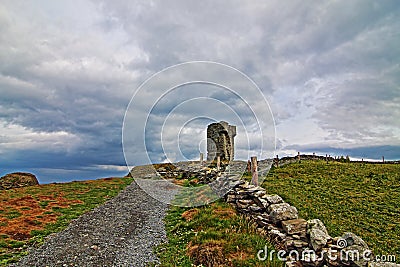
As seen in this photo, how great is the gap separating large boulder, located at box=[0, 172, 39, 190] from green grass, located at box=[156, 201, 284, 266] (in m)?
31.3

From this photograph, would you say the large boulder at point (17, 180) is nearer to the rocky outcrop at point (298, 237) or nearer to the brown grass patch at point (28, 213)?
the brown grass patch at point (28, 213)

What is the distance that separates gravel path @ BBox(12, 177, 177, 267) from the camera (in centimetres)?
1212

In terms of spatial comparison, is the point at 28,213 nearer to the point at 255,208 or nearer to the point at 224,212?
the point at 224,212

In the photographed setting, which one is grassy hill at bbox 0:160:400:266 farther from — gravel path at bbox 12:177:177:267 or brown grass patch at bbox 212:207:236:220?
gravel path at bbox 12:177:177:267

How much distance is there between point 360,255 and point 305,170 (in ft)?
68.6

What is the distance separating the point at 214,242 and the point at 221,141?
31516mm

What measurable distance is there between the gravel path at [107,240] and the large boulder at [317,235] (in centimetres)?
648

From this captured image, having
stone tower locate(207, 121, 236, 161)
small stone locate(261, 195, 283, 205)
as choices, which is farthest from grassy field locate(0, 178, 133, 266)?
stone tower locate(207, 121, 236, 161)

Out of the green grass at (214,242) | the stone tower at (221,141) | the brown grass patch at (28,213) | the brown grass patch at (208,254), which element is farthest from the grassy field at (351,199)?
the brown grass patch at (28,213)

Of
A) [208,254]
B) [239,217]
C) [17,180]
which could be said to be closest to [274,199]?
[239,217]

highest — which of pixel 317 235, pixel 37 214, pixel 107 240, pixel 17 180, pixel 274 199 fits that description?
pixel 274 199

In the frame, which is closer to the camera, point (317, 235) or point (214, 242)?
point (317, 235)

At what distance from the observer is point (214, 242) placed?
11.6 meters

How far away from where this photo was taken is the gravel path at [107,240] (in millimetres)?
12125
